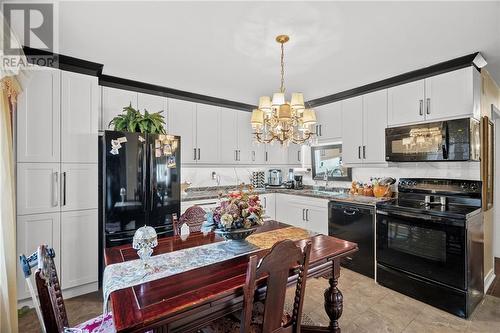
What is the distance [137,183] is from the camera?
2736mm

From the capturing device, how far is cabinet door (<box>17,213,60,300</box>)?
92.0 inches

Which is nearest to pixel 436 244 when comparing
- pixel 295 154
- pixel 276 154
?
pixel 295 154

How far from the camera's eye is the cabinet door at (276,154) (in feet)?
15.4

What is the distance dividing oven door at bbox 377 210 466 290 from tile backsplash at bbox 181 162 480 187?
2.85 feet

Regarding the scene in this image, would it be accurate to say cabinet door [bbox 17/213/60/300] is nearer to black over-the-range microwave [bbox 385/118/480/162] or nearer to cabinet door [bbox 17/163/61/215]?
cabinet door [bbox 17/163/61/215]

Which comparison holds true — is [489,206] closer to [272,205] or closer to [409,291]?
[409,291]

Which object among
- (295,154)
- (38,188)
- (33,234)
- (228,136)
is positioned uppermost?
(228,136)

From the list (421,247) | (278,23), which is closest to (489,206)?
(421,247)

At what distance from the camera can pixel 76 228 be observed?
262 centimetres

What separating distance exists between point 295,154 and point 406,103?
2.07 meters

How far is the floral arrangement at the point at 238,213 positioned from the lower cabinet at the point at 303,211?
212 centimetres

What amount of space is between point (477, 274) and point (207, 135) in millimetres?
3727

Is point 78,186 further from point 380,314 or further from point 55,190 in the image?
point 380,314

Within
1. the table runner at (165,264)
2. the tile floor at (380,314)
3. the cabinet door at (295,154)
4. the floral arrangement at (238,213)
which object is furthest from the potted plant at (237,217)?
the cabinet door at (295,154)
